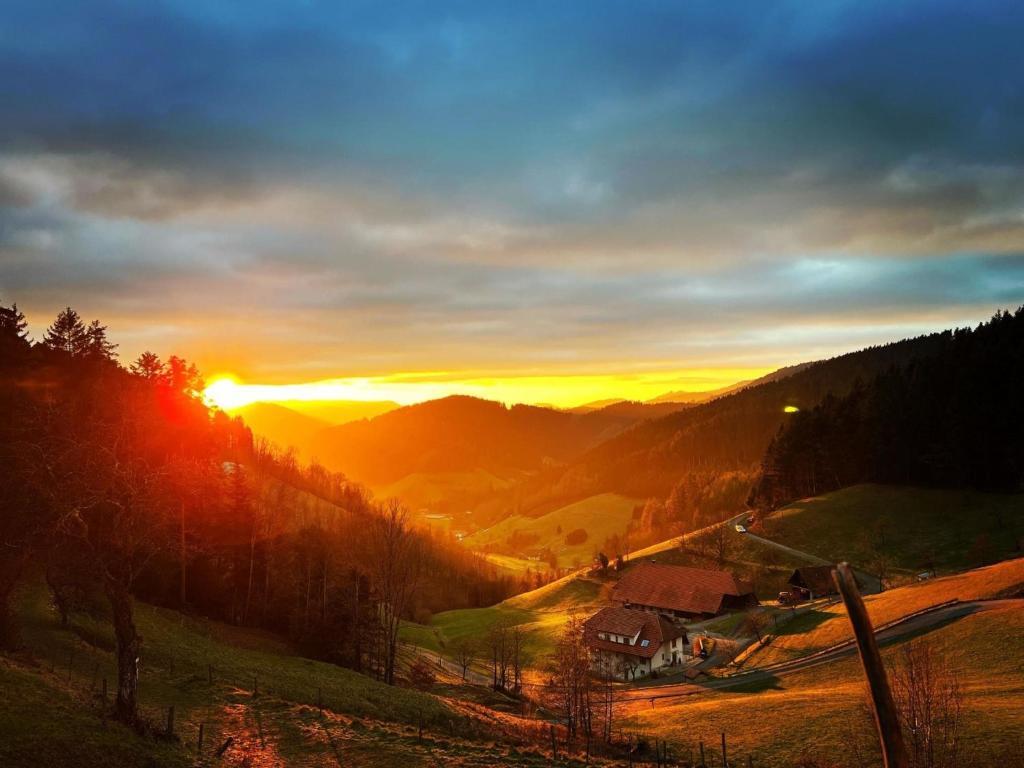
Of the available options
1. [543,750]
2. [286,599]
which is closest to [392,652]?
[286,599]

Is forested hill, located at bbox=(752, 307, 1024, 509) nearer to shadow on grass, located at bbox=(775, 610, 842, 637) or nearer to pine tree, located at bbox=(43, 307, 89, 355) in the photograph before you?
shadow on grass, located at bbox=(775, 610, 842, 637)

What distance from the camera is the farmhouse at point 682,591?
108 meters

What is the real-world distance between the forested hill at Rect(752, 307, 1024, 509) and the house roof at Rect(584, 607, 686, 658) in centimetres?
6182

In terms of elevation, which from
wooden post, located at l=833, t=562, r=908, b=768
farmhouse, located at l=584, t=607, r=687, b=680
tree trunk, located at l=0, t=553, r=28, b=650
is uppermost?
wooden post, located at l=833, t=562, r=908, b=768

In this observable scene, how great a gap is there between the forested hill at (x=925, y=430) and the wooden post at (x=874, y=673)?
428ft

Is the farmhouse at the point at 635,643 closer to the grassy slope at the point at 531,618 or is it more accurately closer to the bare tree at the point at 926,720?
the grassy slope at the point at 531,618

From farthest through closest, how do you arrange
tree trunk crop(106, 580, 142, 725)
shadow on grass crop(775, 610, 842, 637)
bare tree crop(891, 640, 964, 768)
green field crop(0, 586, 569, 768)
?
shadow on grass crop(775, 610, 842, 637) → bare tree crop(891, 640, 964, 768) → tree trunk crop(106, 580, 142, 725) → green field crop(0, 586, 569, 768)

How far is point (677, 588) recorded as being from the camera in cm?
11612

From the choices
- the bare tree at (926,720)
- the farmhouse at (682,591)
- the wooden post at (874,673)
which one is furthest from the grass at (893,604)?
the wooden post at (874,673)

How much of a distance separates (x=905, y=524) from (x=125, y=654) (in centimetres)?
11919

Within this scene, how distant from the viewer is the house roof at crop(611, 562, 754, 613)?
109 m

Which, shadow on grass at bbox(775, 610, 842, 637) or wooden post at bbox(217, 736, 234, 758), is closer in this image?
wooden post at bbox(217, 736, 234, 758)

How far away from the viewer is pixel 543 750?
37.7 meters

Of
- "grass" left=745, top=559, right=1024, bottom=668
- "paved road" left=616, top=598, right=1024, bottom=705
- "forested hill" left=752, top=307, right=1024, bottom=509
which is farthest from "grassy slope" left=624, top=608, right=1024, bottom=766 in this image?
"forested hill" left=752, top=307, right=1024, bottom=509
